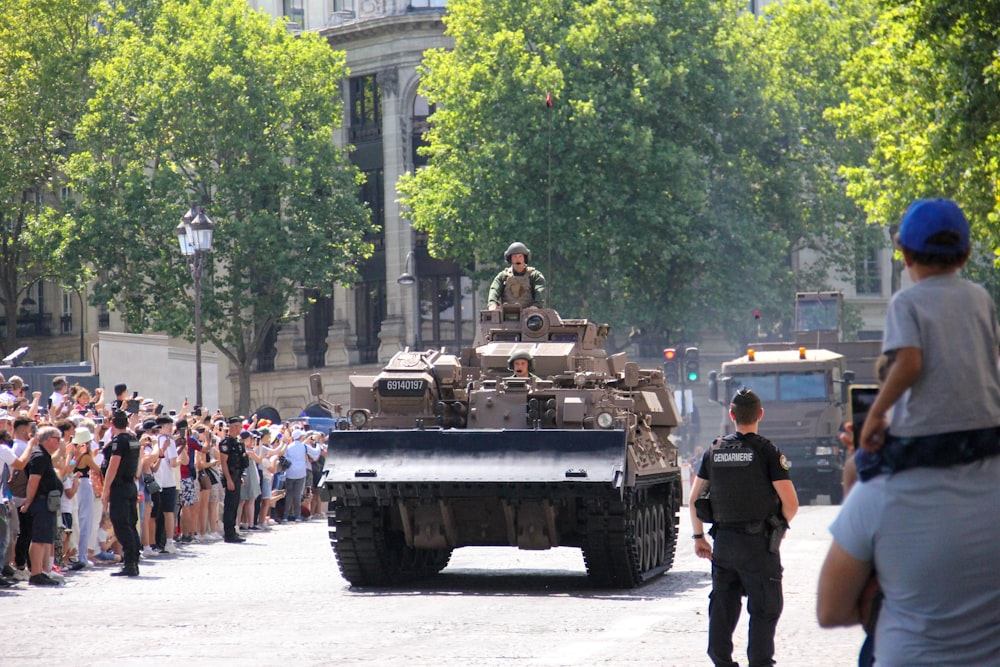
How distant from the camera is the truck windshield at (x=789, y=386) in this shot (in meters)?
32.0

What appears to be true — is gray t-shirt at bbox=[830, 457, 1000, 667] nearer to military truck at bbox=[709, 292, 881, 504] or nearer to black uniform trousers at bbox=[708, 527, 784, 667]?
black uniform trousers at bbox=[708, 527, 784, 667]

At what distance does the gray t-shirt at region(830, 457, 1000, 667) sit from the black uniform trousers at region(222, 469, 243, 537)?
2098 centimetres

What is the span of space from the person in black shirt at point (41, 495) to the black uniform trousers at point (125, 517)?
43.3 inches

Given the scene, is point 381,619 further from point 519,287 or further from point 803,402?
point 803,402

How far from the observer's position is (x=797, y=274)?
54188mm

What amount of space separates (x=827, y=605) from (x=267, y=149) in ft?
152

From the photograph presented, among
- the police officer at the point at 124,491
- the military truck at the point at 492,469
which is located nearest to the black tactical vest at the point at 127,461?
the police officer at the point at 124,491

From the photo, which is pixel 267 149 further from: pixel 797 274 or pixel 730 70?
pixel 797 274

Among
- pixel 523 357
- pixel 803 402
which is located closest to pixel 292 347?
pixel 803 402

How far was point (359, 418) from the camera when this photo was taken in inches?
682

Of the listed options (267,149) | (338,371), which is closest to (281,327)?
(338,371)

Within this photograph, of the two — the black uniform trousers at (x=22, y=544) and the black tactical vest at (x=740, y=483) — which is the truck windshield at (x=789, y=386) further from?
the black tactical vest at (x=740, y=483)

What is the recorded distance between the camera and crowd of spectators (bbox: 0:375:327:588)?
17.2m

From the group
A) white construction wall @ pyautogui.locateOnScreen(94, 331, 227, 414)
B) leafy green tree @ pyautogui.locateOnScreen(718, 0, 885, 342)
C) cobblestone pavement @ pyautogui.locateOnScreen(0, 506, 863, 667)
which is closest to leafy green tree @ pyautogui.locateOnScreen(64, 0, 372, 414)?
leafy green tree @ pyautogui.locateOnScreen(718, 0, 885, 342)
